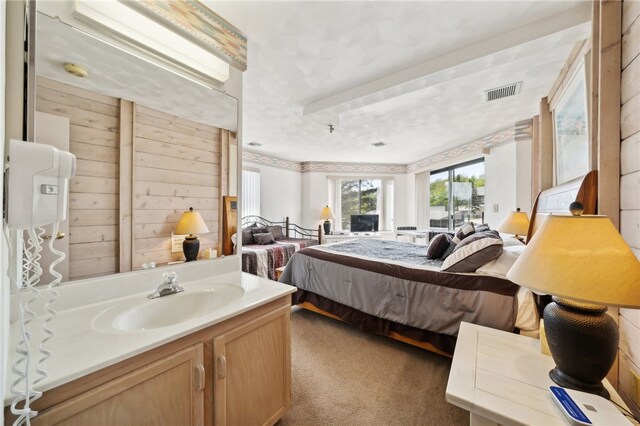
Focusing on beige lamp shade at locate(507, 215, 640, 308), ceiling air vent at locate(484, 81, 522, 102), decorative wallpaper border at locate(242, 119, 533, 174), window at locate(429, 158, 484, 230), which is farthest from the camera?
window at locate(429, 158, 484, 230)

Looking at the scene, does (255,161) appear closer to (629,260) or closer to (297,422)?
(297,422)

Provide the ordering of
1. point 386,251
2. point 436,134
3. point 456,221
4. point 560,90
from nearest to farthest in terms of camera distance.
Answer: point 560,90, point 386,251, point 436,134, point 456,221

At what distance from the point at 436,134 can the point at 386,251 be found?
2231 mm

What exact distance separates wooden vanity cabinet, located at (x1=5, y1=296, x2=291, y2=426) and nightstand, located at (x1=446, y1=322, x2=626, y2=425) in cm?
85

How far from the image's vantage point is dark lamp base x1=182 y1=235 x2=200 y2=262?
4.85 ft

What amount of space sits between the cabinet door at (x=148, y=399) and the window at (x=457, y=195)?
454cm

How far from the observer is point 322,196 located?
5984mm

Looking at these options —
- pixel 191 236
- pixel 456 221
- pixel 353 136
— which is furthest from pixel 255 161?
pixel 456 221

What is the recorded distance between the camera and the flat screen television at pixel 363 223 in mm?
5988

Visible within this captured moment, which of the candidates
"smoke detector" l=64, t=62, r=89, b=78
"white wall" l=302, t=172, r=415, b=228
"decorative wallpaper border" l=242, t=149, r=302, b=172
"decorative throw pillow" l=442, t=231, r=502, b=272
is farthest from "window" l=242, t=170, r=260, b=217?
"decorative throw pillow" l=442, t=231, r=502, b=272

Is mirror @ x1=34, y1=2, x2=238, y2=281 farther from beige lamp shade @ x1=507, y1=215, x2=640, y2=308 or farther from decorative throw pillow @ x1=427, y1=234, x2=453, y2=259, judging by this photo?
decorative throw pillow @ x1=427, y1=234, x2=453, y2=259

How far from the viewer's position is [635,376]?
90cm

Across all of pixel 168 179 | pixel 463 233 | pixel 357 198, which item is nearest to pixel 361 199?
pixel 357 198

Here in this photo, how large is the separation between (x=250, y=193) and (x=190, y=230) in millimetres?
3459
